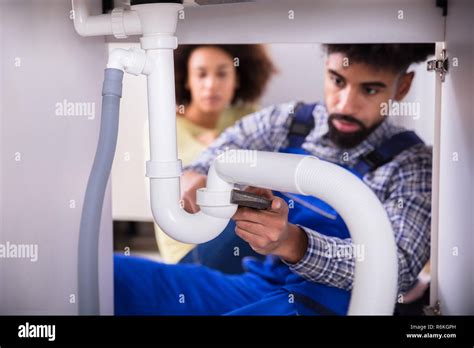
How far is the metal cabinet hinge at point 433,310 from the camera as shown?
4.29 feet

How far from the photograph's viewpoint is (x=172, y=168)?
936 millimetres

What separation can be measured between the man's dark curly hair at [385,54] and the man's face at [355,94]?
1 cm

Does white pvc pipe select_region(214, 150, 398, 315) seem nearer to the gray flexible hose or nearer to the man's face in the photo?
the gray flexible hose

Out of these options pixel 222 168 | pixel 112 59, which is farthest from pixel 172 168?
pixel 112 59

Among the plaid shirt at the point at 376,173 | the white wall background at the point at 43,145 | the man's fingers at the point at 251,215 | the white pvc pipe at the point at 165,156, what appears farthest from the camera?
the plaid shirt at the point at 376,173

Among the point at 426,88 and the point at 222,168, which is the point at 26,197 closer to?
the point at 222,168

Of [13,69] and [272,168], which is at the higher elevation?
[13,69]

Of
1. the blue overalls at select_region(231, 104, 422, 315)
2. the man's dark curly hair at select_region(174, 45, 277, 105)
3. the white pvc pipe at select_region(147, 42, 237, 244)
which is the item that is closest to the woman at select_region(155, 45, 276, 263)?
the man's dark curly hair at select_region(174, 45, 277, 105)

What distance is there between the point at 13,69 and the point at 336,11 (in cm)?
58

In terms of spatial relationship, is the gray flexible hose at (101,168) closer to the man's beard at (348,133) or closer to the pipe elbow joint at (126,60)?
the pipe elbow joint at (126,60)

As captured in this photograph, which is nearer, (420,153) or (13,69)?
(13,69)

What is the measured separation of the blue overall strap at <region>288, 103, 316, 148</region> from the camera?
1340 mm

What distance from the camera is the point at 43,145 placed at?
1176 mm

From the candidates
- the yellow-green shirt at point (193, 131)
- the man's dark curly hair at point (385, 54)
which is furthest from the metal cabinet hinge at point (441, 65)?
the yellow-green shirt at point (193, 131)
